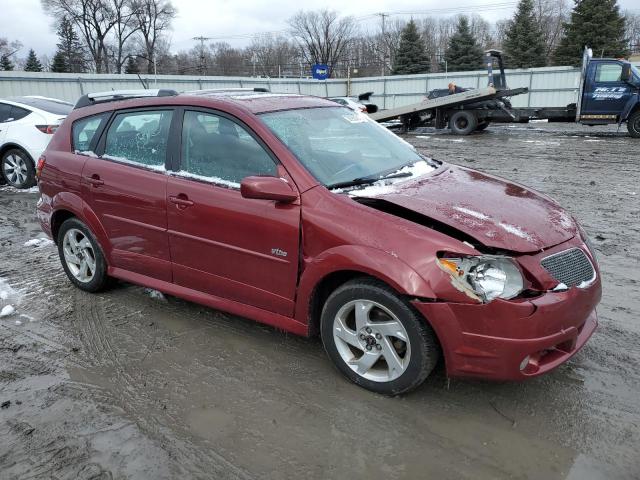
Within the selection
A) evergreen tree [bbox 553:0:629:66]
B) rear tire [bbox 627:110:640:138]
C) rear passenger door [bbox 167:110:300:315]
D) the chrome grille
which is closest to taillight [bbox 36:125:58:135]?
rear passenger door [bbox 167:110:300:315]

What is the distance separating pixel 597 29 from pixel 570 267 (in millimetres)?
41193

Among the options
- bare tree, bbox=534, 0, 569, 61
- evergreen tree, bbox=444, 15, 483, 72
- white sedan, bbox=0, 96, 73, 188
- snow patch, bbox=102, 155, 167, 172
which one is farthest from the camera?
bare tree, bbox=534, 0, 569, 61

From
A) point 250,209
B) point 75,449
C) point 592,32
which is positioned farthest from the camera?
point 592,32

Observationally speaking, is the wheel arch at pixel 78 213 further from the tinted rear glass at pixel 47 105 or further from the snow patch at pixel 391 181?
the tinted rear glass at pixel 47 105

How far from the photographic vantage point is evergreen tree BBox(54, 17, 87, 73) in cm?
5956

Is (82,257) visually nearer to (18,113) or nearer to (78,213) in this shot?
(78,213)

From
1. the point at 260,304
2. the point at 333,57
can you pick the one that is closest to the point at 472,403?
the point at 260,304

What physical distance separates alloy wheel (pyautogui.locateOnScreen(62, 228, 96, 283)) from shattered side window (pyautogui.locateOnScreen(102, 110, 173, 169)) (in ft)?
2.68

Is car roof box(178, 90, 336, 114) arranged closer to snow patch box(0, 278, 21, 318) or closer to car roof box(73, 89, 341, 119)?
car roof box(73, 89, 341, 119)

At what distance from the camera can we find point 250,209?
339 centimetres

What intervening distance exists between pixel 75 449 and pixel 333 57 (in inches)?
2812

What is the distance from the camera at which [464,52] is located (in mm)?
48781

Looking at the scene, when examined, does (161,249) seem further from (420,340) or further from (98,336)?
(420,340)

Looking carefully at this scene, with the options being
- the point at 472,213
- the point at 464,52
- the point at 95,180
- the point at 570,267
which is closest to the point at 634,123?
the point at 570,267
